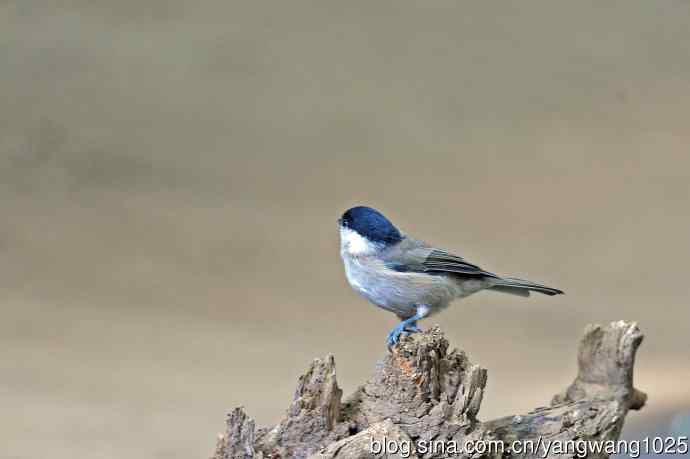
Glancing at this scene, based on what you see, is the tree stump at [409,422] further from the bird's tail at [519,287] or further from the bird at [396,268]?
the bird's tail at [519,287]

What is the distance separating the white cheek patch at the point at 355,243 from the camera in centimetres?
416

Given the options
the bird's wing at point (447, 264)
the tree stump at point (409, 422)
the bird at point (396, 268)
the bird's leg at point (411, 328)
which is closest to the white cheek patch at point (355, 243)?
the bird at point (396, 268)

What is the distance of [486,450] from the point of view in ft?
12.1

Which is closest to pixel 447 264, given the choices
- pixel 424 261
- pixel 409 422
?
pixel 424 261

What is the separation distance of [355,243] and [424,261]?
1.01 feet

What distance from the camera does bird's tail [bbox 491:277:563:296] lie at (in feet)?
14.3

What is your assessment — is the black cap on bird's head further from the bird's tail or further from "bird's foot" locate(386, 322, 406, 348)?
Answer: the bird's tail

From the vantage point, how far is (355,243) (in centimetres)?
418

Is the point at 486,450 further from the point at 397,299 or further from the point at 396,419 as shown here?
the point at 397,299

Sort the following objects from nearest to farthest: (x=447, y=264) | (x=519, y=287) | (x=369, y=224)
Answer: (x=369, y=224)
(x=447, y=264)
(x=519, y=287)

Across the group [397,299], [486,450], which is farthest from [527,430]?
[397,299]

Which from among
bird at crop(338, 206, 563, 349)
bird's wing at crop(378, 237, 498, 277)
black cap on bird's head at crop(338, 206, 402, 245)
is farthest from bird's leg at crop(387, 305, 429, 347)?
black cap on bird's head at crop(338, 206, 402, 245)

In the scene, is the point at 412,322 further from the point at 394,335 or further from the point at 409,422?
the point at 409,422

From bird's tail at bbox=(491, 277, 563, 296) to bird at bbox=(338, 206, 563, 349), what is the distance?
191 mm
